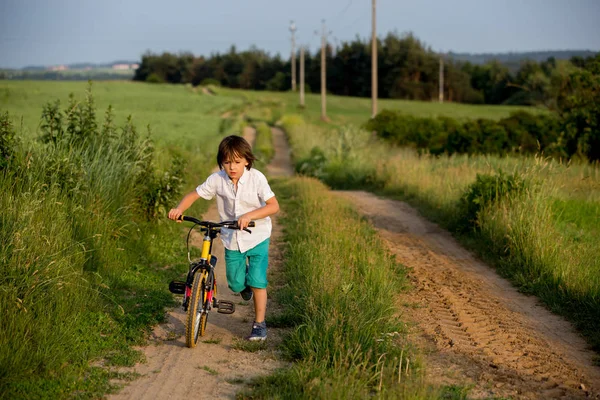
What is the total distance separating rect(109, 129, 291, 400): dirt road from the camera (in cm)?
509

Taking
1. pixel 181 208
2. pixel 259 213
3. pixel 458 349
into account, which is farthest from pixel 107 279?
pixel 458 349

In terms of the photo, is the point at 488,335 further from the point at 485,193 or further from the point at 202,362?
the point at 485,193

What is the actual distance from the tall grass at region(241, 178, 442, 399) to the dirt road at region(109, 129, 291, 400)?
10.3 inches

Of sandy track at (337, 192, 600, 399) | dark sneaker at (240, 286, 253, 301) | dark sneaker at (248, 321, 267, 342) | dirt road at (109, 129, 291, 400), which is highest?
dark sneaker at (240, 286, 253, 301)

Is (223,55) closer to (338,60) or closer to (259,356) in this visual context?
(338,60)

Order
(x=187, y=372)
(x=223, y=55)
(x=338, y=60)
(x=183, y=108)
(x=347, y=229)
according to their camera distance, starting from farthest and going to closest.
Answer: (x=223, y=55), (x=338, y=60), (x=183, y=108), (x=347, y=229), (x=187, y=372)

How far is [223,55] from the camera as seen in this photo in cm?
13450

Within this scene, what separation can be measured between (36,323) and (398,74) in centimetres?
9520

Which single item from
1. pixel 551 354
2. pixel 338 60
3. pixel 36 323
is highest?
pixel 338 60

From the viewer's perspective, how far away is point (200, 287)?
6020 millimetres

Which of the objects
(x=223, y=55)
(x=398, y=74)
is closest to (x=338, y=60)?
(x=398, y=74)

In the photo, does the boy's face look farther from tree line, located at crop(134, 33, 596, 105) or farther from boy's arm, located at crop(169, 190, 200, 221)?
tree line, located at crop(134, 33, 596, 105)

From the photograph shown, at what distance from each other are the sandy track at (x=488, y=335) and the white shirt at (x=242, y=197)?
1.74 meters

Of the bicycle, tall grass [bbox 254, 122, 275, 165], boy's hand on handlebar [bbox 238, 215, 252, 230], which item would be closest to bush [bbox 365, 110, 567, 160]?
tall grass [bbox 254, 122, 275, 165]
